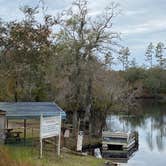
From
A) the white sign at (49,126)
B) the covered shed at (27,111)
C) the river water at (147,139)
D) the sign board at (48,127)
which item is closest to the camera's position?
the sign board at (48,127)

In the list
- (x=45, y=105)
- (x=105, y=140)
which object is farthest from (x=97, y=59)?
(x=45, y=105)

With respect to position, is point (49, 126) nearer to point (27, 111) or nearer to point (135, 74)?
point (27, 111)

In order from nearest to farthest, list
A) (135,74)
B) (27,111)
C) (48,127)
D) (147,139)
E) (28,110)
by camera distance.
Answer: (48,127) < (27,111) < (28,110) < (147,139) < (135,74)

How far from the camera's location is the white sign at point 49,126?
802 inches

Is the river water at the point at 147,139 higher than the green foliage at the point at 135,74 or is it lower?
lower

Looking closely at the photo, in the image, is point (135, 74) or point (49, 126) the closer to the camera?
point (49, 126)

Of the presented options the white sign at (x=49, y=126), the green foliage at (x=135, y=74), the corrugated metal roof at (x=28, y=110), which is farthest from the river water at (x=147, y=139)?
the green foliage at (x=135, y=74)

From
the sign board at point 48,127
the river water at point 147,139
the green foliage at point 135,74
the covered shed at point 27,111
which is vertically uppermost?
the green foliage at point 135,74

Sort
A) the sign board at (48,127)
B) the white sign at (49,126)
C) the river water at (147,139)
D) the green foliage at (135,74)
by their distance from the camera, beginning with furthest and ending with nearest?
the green foliage at (135,74) → the river water at (147,139) → the white sign at (49,126) → the sign board at (48,127)

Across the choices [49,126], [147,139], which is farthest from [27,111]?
[147,139]

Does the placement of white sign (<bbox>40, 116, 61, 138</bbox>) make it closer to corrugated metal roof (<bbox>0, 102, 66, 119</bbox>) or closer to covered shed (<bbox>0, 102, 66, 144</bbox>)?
covered shed (<bbox>0, 102, 66, 144</bbox>)

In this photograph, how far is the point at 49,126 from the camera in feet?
68.9

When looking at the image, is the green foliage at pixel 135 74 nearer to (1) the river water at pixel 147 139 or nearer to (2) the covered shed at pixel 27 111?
(1) the river water at pixel 147 139

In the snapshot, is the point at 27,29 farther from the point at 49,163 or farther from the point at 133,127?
the point at 133,127
